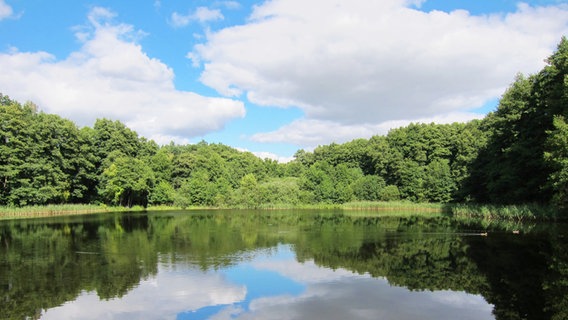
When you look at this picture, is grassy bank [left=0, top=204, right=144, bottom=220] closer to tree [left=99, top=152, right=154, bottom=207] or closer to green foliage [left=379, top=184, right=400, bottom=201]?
tree [left=99, top=152, right=154, bottom=207]

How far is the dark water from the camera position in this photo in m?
11.0

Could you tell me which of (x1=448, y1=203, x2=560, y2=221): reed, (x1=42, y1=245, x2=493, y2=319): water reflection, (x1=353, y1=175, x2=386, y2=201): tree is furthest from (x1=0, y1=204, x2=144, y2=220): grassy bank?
(x1=448, y1=203, x2=560, y2=221): reed

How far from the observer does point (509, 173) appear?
3869cm

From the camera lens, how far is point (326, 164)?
8694cm

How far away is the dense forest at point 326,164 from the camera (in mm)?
36375

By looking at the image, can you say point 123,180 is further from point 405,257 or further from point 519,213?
point 405,257

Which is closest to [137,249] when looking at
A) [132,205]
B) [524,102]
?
[524,102]

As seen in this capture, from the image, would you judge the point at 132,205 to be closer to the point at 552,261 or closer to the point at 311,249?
the point at 311,249

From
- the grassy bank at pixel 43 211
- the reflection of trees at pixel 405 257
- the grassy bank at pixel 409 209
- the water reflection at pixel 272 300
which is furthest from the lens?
the grassy bank at pixel 43 211

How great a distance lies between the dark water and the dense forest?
15.0 meters

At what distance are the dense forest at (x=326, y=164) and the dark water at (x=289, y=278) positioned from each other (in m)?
15.0

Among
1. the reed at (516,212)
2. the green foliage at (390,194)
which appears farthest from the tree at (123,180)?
the reed at (516,212)

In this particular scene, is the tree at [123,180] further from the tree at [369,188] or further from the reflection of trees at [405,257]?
the reflection of trees at [405,257]

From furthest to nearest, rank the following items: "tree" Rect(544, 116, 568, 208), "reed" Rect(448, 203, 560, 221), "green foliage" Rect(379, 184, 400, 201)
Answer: "green foliage" Rect(379, 184, 400, 201), "reed" Rect(448, 203, 560, 221), "tree" Rect(544, 116, 568, 208)
